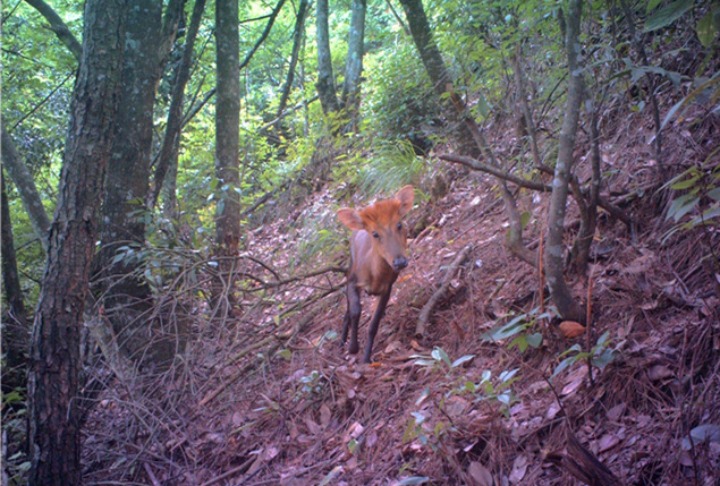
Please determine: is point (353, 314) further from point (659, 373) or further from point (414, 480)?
point (659, 373)

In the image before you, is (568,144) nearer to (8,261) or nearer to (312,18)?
(8,261)

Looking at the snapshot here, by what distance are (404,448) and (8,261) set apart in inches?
184

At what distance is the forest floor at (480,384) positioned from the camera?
3100 millimetres

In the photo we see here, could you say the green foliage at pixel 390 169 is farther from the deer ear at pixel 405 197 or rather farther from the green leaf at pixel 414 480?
the green leaf at pixel 414 480

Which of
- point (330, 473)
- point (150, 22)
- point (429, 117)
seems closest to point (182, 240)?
point (150, 22)

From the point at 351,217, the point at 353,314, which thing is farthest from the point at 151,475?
the point at 351,217

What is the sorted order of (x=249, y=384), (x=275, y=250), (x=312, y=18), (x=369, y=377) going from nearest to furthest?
(x=369, y=377) → (x=249, y=384) → (x=275, y=250) → (x=312, y=18)

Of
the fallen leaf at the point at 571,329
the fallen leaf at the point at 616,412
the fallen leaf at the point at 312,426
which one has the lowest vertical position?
the fallen leaf at the point at 312,426

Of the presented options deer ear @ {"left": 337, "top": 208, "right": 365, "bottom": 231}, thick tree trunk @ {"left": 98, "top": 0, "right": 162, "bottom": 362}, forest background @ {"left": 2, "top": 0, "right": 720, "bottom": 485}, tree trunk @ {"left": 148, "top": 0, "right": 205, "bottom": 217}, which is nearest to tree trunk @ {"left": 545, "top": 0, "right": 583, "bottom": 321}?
A: forest background @ {"left": 2, "top": 0, "right": 720, "bottom": 485}

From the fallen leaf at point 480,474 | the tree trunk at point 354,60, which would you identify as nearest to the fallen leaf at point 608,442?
the fallen leaf at point 480,474

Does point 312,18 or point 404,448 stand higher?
point 312,18

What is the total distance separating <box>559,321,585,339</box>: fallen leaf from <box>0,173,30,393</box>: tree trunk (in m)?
5.04

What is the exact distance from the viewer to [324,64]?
12.6 m

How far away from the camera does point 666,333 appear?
345cm
